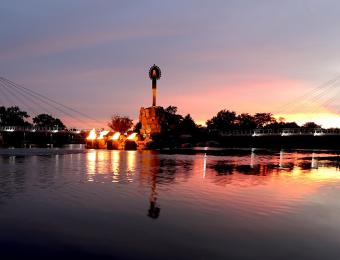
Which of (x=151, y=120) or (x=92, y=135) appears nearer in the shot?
(x=151, y=120)

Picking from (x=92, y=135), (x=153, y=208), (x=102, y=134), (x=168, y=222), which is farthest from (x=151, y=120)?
(x=168, y=222)

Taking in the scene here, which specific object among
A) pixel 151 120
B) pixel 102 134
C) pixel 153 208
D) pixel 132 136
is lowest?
pixel 153 208

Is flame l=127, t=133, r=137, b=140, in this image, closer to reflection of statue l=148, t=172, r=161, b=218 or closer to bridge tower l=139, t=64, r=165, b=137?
bridge tower l=139, t=64, r=165, b=137

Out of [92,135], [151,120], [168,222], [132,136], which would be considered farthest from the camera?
[92,135]

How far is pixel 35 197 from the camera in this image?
2389 cm

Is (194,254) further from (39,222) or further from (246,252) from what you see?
(39,222)

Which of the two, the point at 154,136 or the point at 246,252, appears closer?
the point at 246,252

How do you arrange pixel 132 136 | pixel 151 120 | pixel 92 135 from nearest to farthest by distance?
pixel 132 136, pixel 151 120, pixel 92 135

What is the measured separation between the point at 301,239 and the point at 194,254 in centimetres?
484

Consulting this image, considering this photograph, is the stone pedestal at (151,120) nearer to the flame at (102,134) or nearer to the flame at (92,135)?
the flame at (102,134)

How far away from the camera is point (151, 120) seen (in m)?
165

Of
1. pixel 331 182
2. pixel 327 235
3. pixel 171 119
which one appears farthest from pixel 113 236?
pixel 171 119

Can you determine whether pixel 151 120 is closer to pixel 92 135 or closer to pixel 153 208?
pixel 92 135

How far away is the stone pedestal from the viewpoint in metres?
162
